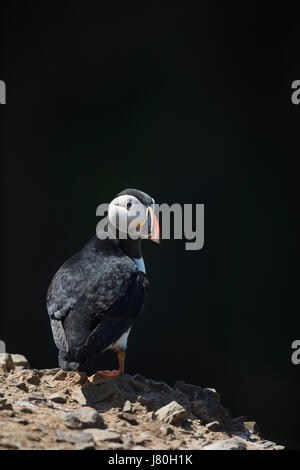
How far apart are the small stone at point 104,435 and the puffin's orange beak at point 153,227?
1.08 m

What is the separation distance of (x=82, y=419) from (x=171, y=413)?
19.0 inches

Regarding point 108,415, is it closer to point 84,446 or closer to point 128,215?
point 84,446

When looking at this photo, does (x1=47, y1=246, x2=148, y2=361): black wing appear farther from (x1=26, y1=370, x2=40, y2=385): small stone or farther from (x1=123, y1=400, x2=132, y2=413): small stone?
(x1=123, y1=400, x2=132, y2=413): small stone

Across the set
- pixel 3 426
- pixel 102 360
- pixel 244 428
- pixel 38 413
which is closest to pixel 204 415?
pixel 244 428

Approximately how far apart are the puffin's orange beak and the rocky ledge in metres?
0.67

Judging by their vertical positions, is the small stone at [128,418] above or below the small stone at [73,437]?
below

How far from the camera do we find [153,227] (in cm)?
344

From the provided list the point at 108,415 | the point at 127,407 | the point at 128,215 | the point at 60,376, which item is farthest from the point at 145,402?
the point at 128,215

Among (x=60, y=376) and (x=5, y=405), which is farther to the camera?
(x=60, y=376)

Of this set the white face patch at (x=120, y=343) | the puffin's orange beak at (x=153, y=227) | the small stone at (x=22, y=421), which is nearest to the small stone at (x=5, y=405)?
the small stone at (x=22, y=421)

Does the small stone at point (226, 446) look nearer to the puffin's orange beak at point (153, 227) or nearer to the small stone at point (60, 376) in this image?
the small stone at point (60, 376)

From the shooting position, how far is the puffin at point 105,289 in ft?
10.6

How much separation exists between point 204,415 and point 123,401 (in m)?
0.39

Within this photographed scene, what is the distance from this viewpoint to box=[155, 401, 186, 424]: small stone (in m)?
2.97
